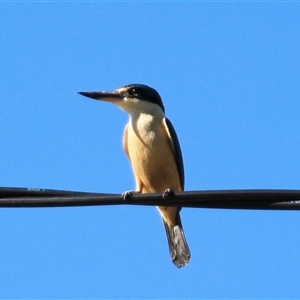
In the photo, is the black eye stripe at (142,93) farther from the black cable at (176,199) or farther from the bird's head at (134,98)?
the black cable at (176,199)

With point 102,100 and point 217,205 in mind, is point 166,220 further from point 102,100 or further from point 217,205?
point 217,205

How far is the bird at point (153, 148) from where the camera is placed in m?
8.09

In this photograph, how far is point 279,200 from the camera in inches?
189

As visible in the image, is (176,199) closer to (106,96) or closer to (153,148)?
(153,148)

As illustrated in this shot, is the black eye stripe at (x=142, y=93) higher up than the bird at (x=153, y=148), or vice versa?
the black eye stripe at (x=142, y=93)

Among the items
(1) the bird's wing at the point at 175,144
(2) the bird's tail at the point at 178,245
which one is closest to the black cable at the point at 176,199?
(1) the bird's wing at the point at 175,144

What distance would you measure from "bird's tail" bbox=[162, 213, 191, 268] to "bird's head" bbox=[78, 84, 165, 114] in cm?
134

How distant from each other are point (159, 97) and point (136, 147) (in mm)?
863

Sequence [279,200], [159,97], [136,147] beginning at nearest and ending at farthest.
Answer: [279,200]
[136,147]
[159,97]

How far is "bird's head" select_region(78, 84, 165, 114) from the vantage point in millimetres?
8414

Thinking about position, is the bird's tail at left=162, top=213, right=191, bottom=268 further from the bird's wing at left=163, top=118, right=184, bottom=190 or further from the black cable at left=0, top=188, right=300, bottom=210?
the black cable at left=0, top=188, right=300, bottom=210

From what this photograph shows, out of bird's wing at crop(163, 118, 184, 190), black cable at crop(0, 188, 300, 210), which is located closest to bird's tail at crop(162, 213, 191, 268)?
bird's wing at crop(163, 118, 184, 190)

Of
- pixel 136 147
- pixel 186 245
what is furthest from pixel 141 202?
pixel 186 245

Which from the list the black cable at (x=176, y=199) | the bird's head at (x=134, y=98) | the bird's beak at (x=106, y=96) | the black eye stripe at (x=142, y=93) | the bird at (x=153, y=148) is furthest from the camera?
the black eye stripe at (x=142, y=93)
